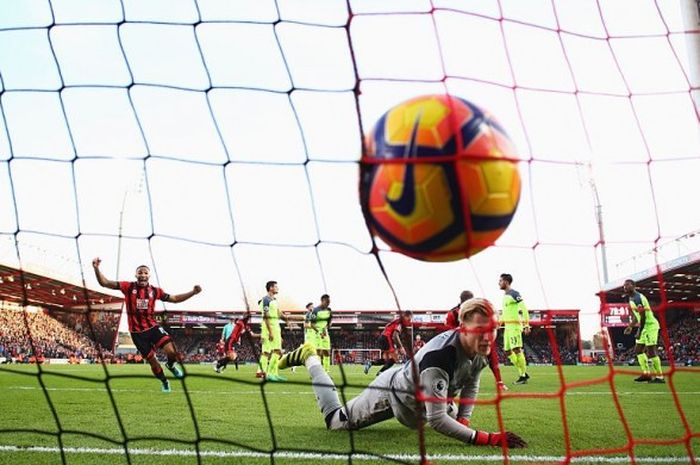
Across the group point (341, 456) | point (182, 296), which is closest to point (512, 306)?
point (182, 296)

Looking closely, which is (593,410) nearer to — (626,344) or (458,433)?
(458,433)

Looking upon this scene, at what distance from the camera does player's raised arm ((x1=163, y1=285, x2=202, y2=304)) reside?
613 cm

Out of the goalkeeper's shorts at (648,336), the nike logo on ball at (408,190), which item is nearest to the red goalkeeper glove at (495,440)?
the nike logo on ball at (408,190)

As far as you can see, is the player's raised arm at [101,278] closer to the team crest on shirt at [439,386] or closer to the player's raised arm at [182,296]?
the player's raised arm at [182,296]

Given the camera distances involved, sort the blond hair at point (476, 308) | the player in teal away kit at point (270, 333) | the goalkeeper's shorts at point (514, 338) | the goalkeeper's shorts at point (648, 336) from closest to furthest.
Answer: the blond hair at point (476, 308)
the player in teal away kit at point (270, 333)
the goalkeeper's shorts at point (514, 338)
the goalkeeper's shorts at point (648, 336)

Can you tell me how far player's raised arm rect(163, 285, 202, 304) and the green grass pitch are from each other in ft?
3.24

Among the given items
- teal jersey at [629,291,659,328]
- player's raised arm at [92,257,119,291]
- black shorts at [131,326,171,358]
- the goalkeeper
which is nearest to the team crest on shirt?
the goalkeeper

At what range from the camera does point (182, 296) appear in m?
6.59

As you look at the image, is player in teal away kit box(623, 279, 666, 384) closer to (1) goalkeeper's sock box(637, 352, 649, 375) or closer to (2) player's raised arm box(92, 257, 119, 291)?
(1) goalkeeper's sock box(637, 352, 649, 375)

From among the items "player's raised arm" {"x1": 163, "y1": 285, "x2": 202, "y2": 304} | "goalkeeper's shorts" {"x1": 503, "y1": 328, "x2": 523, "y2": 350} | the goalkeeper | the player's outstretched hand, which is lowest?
"goalkeeper's shorts" {"x1": 503, "y1": 328, "x2": 523, "y2": 350}

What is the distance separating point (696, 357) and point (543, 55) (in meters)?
27.4

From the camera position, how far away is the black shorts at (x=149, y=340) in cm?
702

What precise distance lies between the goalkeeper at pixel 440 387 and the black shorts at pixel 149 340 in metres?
3.60

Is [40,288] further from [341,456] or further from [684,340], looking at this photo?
[684,340]
